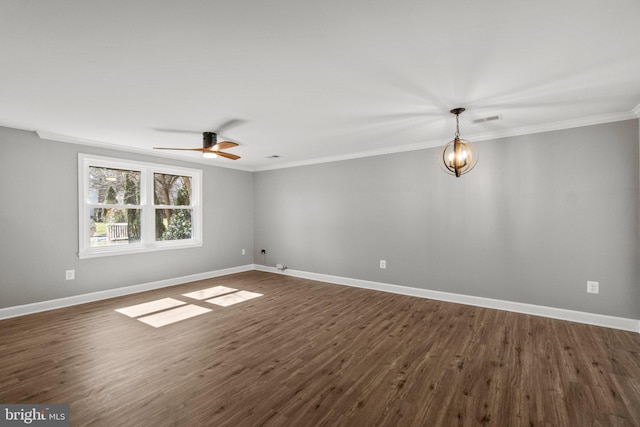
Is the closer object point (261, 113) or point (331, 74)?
point (331, 74)

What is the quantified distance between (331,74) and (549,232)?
3.38m

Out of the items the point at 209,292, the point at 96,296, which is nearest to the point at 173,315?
the point at 209,292

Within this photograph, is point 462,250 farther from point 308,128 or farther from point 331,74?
point 331,74

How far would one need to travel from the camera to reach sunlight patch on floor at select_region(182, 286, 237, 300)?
444 cm

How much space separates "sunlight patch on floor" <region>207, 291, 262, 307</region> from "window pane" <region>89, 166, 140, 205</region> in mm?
2262

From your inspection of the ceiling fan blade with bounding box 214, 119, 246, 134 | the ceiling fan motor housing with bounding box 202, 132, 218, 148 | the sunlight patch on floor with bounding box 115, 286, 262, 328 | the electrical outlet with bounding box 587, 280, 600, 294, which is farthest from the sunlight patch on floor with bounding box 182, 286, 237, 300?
the electrical outlet with bounding box 587, 280, 600, 294

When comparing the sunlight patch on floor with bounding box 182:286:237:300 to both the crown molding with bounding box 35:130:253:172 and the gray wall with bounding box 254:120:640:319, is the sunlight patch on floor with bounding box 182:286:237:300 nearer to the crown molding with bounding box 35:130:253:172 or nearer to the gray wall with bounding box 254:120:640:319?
the gray wall with bounding box 254:120:640:319

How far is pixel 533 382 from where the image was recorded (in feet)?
7.12

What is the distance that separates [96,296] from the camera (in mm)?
4250

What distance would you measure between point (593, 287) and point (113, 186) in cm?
683

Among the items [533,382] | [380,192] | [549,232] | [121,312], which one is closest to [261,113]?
[380,192]

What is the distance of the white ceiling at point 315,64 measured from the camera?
1.56 metres

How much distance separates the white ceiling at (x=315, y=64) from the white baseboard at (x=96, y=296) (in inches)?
91.2

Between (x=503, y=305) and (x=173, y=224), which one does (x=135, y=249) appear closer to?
(x=173, y=224)
